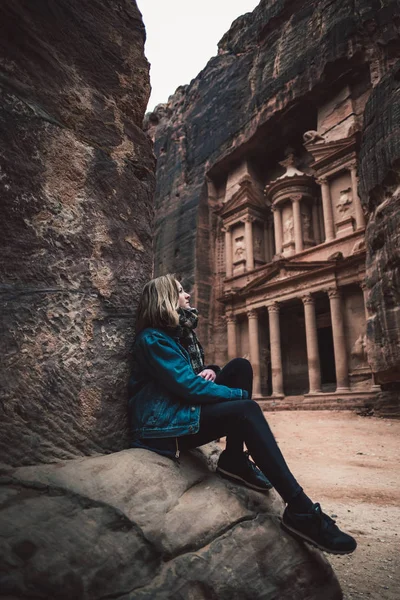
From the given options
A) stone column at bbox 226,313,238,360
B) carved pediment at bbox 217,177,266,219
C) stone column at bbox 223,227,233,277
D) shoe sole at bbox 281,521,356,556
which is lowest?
shoe sole at bbox 281,521,356,556

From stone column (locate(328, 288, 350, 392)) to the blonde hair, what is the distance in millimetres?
15428

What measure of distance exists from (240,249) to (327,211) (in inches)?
237

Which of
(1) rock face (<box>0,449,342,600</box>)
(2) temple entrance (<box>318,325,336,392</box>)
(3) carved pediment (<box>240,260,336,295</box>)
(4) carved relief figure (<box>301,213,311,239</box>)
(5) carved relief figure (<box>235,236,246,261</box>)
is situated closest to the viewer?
(1) rock face (<box>0,449,342,600</box>)

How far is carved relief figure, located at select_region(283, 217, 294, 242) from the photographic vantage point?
70.5 feet

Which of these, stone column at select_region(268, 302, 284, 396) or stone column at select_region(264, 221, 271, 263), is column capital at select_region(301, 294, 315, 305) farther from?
stone column at select_region(264, 221, 271, 263)

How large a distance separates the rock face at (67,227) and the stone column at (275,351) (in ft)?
57.0

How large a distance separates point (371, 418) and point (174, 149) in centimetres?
2446

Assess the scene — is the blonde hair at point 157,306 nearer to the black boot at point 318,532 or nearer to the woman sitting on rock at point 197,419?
the woman sitting on rock at point 197,419

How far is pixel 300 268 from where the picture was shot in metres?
19.0

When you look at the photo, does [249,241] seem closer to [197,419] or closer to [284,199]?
[284,199]

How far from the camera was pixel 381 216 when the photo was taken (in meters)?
10.8

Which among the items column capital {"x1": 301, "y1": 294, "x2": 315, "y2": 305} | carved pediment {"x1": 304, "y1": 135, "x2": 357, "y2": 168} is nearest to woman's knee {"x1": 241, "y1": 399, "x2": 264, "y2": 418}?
column capital {"x1": 301, "y1": 294, "x2": 315, "y2": 305}

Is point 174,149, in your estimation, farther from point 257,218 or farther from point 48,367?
point 48,367

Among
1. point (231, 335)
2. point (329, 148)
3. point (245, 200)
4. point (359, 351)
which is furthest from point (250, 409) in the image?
point (245, 200)
